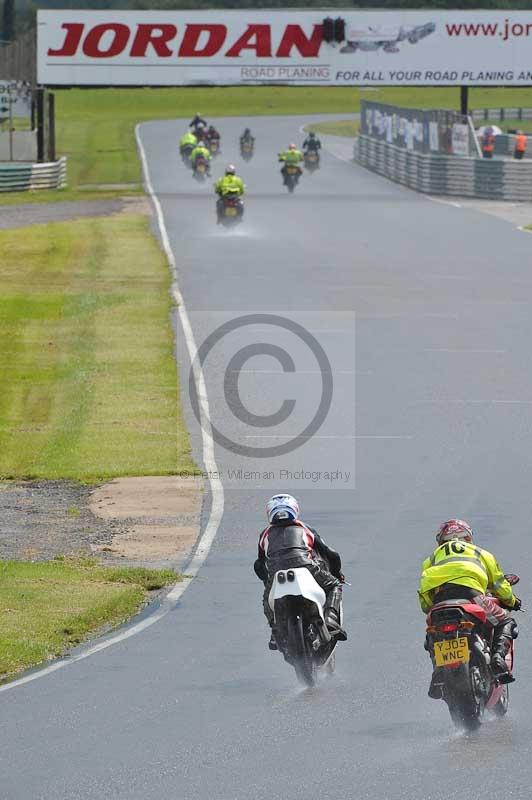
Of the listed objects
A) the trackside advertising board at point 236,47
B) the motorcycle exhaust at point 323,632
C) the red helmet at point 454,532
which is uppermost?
the trackside advertising board at point 236,47

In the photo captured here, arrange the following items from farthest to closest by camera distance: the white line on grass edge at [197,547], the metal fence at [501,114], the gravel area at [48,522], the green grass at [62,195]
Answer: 1. the metal fence at [501,114]
2. the green grass at [62,195]
3. the gravel area at [48,522]
4. the white line on grass edge at [197,547]

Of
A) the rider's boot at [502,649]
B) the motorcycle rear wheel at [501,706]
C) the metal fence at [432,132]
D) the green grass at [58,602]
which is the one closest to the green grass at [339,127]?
the metal fence at [432,132]

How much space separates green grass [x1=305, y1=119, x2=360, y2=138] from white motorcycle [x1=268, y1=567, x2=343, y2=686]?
8917 cm

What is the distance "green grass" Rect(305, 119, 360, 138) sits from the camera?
10206 cm

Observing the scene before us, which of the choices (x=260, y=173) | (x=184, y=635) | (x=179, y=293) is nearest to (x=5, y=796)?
(x=184, y=635)

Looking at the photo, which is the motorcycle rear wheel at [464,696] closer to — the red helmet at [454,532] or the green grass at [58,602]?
the red helmet at [454,532]

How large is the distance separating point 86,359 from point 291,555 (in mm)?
19153

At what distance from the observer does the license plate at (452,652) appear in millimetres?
10211

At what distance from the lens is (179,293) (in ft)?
123

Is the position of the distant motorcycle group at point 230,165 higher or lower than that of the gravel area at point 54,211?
higher

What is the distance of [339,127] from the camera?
351 ft

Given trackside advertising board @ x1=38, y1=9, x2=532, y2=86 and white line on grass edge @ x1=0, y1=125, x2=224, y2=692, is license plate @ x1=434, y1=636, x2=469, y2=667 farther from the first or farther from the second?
trackside advertising board @ x1=38, y1=9, x2=532, y2=86

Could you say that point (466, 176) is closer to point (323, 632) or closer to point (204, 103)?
point (323, 632)

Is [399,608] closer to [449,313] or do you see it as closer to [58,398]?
[58,398]
